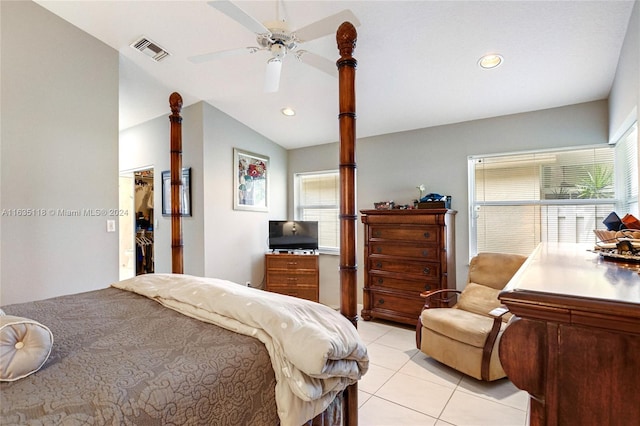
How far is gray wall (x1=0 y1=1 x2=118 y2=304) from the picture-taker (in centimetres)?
240

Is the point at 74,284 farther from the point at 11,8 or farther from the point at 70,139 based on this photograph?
the point at 11,8

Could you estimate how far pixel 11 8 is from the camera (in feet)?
7.88

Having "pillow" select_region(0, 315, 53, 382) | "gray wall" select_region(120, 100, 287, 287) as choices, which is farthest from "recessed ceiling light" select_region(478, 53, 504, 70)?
"pillow" select_region(0, 315, 53, 382)

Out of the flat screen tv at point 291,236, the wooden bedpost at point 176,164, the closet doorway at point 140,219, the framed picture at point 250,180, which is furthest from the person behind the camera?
the closet doorway at point 140,219

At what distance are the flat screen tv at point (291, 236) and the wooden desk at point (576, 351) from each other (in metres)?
3.81

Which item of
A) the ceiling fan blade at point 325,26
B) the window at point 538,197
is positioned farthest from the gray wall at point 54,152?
the window at point 538,197

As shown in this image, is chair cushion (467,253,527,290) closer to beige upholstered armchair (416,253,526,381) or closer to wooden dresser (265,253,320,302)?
beige upholstered armchair (416,253,526,381)

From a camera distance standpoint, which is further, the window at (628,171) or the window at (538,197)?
the window at (538,197)

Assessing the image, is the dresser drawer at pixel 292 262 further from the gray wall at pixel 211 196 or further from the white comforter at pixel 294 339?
the white comforter at pixel 294 339

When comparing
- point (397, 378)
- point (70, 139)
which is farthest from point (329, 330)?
point (70, 139)

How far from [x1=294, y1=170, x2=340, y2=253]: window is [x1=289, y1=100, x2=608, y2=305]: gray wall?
20cm

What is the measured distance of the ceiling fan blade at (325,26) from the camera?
1680 millimetres

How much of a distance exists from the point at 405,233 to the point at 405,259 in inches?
11.4

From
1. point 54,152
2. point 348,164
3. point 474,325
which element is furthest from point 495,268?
point 54,152
